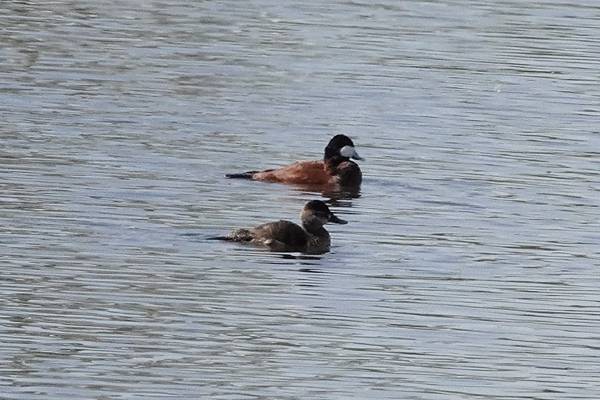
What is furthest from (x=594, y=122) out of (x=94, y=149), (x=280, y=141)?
(x=94, y=149)

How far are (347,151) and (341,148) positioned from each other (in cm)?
13

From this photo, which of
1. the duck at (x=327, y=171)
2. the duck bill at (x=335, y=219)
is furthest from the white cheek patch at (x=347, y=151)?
the duck bill at (x=335, y=219)

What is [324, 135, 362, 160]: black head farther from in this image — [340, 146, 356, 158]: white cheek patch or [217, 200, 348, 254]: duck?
[217, 200, 348, 254]: duck

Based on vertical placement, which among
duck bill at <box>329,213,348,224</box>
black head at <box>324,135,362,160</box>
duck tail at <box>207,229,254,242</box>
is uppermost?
duck tail at <box>207,229,254,242</box>

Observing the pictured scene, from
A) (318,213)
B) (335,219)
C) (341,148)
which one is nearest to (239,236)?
(318,213)

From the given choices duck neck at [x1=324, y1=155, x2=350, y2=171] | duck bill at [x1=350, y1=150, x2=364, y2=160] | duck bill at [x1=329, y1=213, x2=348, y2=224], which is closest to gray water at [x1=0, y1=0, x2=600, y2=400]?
duck bill at [x1=329, y1=213, x2=348, y2=224]

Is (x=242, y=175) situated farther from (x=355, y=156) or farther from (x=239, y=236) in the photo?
(x=239, y=236)

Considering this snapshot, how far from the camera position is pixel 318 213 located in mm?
16109

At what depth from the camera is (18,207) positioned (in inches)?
636

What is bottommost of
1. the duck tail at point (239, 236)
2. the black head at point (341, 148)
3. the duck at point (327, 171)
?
the duck at point (327, 171)

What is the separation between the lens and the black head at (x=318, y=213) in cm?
1606

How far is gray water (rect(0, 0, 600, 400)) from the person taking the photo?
11.5 meters

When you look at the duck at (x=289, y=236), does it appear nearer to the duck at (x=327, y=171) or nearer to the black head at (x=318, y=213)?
the black head at (x=318, y=213)

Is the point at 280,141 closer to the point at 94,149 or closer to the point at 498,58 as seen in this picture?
the point at 94,149
